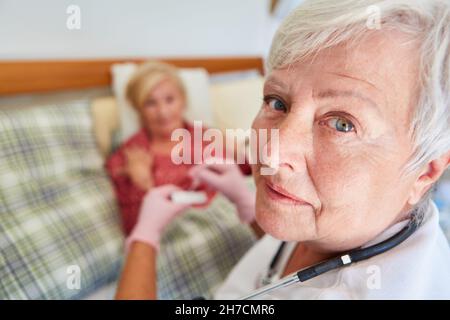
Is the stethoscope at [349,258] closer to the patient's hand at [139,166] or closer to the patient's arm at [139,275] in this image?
the patient's arm at [139,275]

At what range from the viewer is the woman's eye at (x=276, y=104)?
1.57ft

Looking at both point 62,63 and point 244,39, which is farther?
point 244,39

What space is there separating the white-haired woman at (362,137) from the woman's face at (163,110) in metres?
0.76

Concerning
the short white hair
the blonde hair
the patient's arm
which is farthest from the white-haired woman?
the blonde hair

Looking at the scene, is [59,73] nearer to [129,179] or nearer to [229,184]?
[129,179]

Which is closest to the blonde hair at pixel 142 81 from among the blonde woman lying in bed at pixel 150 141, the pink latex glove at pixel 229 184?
the blonde woman lying in bed at pixel 150 141

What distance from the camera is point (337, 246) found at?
1.74 ft

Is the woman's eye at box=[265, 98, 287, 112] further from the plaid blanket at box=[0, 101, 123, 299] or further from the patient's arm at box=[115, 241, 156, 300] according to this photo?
the plaid blanket at box=[0, 101, 123, 299]

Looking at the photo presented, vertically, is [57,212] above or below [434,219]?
below

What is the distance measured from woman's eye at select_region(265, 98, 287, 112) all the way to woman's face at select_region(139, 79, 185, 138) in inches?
30.0

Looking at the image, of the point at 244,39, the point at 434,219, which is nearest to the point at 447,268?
the point at 434,219
